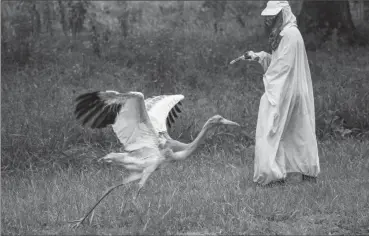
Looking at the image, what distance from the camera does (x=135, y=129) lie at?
21.1ft

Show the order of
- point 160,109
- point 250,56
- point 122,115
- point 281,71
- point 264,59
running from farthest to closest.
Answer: point 264,59, point 250,56, point 281,71, point 160,109, point 122,115

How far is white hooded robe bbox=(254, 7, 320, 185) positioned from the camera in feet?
24.1

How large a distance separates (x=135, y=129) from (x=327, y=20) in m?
8.38

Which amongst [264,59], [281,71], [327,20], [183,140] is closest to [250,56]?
[264,59]

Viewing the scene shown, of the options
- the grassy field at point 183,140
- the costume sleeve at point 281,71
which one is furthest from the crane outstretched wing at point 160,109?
the costume sleeve at point 281,71

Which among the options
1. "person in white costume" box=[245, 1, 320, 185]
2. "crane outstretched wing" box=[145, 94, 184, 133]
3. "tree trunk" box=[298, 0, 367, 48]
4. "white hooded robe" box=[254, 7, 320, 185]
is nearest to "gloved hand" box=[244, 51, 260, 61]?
"person in white costume" box=[245, 1, 320, 185]

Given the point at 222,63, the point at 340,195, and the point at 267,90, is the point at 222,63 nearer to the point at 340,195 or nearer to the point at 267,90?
the point at 267,90

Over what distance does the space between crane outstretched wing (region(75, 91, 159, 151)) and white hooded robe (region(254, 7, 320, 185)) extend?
1.58m

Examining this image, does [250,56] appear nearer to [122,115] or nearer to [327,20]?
[122,115]

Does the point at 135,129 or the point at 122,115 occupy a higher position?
the point at 122,115

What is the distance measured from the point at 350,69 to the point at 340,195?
571cm

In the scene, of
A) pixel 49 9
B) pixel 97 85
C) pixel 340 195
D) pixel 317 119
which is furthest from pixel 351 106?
pixel 49 9

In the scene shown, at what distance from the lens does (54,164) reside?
905cm

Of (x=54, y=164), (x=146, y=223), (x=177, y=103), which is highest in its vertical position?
(x=177, y=103)
